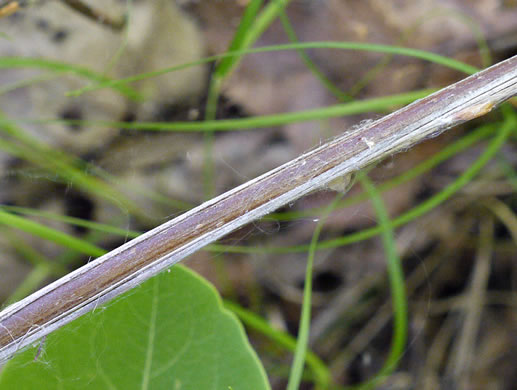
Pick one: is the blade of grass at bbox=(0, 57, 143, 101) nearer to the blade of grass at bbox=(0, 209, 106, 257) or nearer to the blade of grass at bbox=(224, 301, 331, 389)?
the blade of grass at bbox=(0, 209, 106, 257)

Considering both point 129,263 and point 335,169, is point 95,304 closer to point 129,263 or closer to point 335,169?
point 129,263

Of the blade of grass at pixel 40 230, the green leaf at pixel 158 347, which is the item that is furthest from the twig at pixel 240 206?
the blade of grass at pixel 40 230

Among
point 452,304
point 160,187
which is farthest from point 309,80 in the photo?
point 452,304

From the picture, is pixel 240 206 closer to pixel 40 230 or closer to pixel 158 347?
pixel 158 347

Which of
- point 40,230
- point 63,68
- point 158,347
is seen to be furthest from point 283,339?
point 63,68

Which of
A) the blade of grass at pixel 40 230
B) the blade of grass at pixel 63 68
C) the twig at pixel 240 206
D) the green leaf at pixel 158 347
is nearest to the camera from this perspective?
the twig at pixel 240 206

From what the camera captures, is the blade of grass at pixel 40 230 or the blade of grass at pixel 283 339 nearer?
the blade of grass at pixel 40 230

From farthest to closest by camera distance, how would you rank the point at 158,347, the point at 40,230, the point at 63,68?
the point at 63,68, the point at 40,230, the point at 158,347

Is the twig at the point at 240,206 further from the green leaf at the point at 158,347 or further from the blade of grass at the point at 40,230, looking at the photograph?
the blade of grass at the point at 40,230
